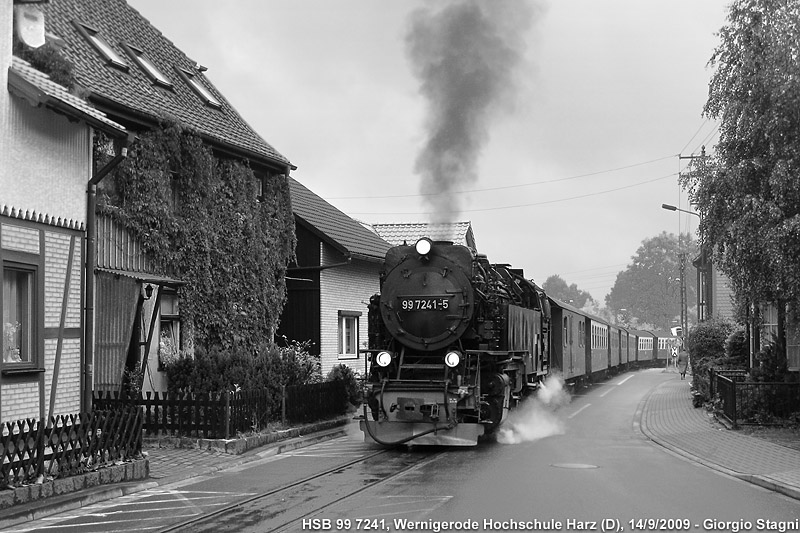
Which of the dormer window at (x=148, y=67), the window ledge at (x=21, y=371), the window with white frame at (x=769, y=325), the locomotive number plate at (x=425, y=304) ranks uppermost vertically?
the dormer window at (x=148, y=67)

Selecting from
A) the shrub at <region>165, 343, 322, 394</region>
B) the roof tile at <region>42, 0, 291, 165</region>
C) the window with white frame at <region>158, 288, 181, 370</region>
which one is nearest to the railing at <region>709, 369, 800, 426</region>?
the shrub at <region>165, 343, 322, 394</region>

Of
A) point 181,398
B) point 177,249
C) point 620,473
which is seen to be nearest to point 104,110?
point 177,249

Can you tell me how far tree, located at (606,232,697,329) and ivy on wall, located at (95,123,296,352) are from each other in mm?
108883

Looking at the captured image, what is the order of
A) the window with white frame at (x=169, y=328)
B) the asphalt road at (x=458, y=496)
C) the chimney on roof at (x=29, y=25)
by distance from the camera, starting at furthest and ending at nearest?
1. the window with white frame at (x=169, y=328)
2. the chimney on roof at (x=29, y=25)
3. the asphalt road at (x=458, y=496)

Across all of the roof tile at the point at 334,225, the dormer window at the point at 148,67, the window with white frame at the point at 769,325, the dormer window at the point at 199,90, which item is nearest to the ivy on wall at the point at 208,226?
the dormer window at the point at 148,67

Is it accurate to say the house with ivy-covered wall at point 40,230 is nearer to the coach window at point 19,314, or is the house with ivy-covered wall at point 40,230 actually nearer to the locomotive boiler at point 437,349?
the coach window at point 19,314

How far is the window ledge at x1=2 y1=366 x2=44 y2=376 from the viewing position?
10812mm

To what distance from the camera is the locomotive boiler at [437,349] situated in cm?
1476

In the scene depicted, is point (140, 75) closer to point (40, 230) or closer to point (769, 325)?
point (40, 230)

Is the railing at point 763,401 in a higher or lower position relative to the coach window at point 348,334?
lower

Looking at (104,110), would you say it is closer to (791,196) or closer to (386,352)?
(386,352)

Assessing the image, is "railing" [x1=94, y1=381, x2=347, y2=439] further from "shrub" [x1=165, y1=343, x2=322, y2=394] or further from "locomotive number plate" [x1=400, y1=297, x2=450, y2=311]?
"locomotive number plate" [x1=400, y1=297, x2=450, y2=311]

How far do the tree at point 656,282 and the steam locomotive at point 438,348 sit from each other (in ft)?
366

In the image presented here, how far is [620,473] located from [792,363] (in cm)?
1204
